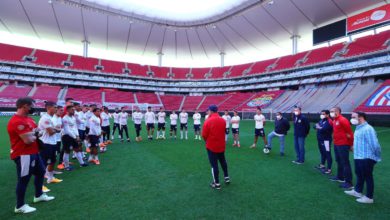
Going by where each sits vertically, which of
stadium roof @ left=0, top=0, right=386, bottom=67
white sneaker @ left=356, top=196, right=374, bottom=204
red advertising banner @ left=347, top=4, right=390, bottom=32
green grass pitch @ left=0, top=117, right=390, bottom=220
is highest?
stadium roof @ left=0, top=0, right=386, bottom=67

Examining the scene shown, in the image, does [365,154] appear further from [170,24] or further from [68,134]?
[170,24]

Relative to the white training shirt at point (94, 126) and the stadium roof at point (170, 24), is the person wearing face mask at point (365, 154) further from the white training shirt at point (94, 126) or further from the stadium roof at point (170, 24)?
the stadium roof at point (170, 24)

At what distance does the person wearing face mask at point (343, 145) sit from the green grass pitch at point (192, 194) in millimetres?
429

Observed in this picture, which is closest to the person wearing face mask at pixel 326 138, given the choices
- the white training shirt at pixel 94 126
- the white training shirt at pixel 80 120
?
the white training shirt at pixel 94 126

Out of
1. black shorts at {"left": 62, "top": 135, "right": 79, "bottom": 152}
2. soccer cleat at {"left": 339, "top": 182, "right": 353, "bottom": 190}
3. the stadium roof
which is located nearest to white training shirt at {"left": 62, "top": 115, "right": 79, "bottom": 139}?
black shorts at {"left": 62, "top": 135, "right": 79, "bottom": 152}

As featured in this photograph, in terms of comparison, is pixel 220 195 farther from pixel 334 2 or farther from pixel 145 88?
pixel 145 88

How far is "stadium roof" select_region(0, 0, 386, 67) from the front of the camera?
108 feet

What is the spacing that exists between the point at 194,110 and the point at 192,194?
4311cm

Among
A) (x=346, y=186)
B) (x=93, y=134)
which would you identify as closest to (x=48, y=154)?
(x=93, y=134)

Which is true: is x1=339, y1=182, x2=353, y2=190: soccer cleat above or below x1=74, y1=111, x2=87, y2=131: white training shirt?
below

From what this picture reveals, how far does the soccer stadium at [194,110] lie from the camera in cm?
420

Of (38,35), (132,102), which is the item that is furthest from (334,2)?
(38,35)

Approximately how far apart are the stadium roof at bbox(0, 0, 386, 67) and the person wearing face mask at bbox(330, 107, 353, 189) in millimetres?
31083

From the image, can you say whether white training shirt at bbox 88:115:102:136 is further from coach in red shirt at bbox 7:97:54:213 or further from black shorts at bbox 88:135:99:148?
coach in red shirt at bbox 7:97:54:213
